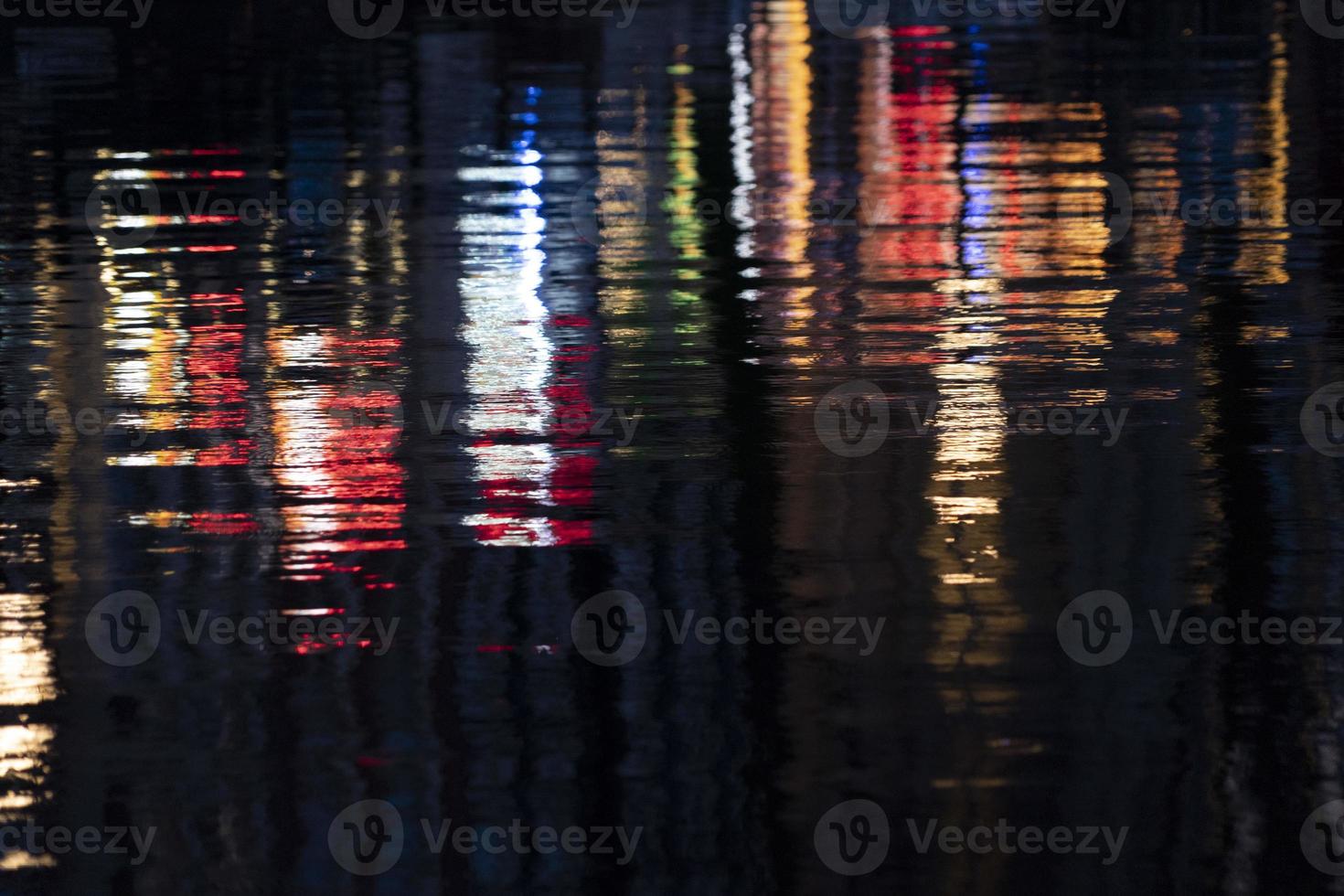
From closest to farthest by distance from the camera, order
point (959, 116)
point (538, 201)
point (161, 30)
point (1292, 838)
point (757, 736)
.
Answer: point (1292, 838) < point (757, 736) < point (538, 201) < point (959, 116) < point (161, 30)

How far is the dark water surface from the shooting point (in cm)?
496

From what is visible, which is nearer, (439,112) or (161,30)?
(439,112)

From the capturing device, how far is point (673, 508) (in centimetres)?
713

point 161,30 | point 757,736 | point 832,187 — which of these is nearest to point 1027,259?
point 832,187

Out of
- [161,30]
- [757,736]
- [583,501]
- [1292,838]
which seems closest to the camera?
[1292,838]

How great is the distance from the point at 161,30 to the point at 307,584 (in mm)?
23140

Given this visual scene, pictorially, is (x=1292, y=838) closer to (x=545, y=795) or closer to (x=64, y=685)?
(x=545, y=795)

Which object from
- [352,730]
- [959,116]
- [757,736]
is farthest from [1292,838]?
[959,116]

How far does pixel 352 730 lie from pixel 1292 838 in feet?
6.83

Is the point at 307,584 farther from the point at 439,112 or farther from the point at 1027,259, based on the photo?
the point at 439,112

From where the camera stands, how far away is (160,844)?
15.8ft

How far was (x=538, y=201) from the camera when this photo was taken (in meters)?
13.9

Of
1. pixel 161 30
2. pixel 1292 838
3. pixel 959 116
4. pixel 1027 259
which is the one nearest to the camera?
pixel 1292 838

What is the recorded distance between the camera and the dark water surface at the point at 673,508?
4965 mm
